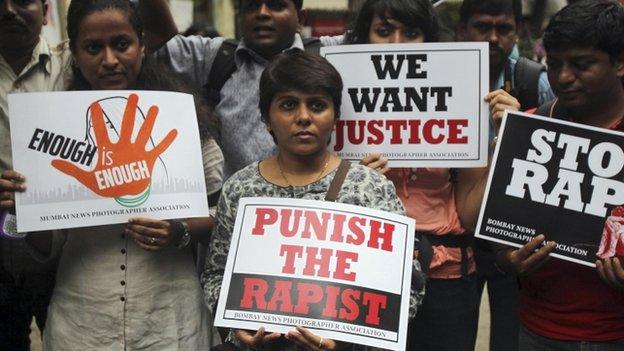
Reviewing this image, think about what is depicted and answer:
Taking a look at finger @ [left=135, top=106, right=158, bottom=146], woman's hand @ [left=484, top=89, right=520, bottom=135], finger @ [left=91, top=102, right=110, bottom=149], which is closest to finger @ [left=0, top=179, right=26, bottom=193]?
finger @ [left=91, top=102, right=110, bottom=149]

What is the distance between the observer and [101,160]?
9.87 ft

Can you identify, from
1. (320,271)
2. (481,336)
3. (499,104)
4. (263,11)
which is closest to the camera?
(320,271)

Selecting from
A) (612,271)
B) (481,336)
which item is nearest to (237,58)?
(612,271)

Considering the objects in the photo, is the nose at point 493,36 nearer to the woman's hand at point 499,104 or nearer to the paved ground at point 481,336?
the woman's hand at point 499,104

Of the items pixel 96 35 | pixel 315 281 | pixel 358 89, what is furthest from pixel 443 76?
pixel 96 35

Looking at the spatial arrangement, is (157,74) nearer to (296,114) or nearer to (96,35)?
(96,35)

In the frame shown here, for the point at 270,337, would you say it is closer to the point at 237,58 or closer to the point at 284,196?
the point at 284,196

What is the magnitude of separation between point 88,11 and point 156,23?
0.66 m

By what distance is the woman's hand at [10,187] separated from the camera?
9.54 ft

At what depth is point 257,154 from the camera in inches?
139

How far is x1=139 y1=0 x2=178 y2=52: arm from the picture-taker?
376 centimetres

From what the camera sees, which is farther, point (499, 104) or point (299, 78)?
point (499, 104)

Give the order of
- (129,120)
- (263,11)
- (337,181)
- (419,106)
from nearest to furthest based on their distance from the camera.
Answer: (337,181) < (129,120) < (419,106) < (263,11)

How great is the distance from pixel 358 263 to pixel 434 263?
73 centimetres
